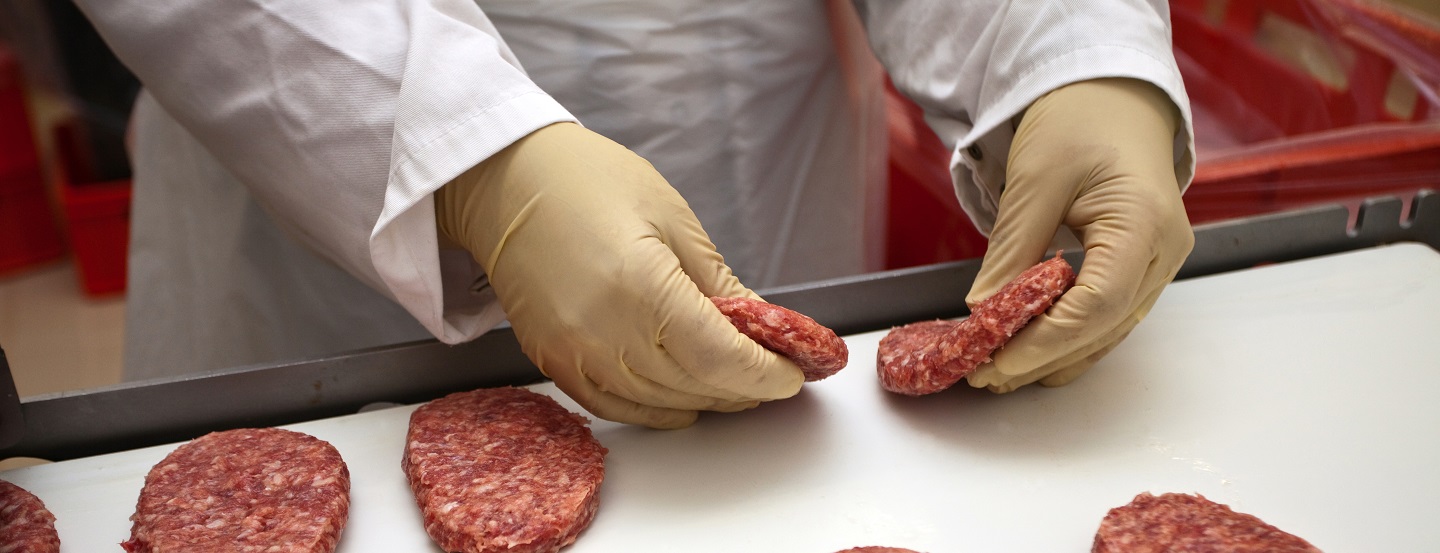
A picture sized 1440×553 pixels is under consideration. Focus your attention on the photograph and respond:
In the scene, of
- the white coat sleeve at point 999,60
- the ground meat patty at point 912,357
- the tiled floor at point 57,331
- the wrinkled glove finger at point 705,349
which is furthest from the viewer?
the tiled floor at point 57,331

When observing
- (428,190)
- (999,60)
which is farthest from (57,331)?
(999,60)

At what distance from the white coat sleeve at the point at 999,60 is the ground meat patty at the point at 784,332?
0.43 meters

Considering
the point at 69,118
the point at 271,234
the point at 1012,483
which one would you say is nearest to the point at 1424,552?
the point at 1012,483

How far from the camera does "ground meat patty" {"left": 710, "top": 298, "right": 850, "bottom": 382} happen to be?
1146 mm

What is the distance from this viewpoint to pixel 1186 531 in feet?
3.39

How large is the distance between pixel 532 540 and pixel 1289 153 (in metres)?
1.80

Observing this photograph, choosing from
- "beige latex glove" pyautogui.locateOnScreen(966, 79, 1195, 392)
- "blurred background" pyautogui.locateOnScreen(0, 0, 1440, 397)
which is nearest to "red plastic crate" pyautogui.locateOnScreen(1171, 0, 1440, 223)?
"blurred background" pyautogui.locateOnScreen(0, 0, 1440, 397)

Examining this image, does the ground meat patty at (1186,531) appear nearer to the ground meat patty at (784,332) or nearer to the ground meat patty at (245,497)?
the ground meat patty at (784,332)

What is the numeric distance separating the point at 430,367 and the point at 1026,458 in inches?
32.2

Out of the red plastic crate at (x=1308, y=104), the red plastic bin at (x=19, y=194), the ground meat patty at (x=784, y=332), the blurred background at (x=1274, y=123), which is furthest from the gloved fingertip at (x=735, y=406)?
the red plastic bin at (x=19, y=194)

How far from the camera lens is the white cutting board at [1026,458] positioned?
3.63 feet

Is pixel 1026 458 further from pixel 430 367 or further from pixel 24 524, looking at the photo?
pixel 24 524

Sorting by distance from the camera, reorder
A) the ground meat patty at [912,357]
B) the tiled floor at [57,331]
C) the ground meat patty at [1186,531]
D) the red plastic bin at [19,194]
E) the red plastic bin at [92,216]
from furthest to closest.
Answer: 1. the red plastic bin at [19,194]
2. the red plastic bin at [92,216]
3. the tiled floor at [57,331]
4. the ground meat patty at [912,357]
5. the ground meat patty at [1186,531]

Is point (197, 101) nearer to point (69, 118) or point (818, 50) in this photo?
point (818, 50)
